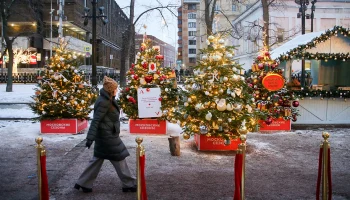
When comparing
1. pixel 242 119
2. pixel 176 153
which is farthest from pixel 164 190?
pixel 242 119

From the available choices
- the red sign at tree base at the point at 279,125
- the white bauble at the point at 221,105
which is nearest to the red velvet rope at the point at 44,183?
the white bauble at the point at 221,105

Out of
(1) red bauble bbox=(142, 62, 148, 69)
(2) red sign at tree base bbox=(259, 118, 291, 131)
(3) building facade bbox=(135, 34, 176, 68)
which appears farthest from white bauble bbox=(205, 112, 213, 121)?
(3) building facade bbox=(135, 34, 176, 68)

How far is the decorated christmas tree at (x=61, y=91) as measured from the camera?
12305 mm

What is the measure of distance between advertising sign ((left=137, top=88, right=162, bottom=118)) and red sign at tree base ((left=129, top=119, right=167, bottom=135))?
25cm

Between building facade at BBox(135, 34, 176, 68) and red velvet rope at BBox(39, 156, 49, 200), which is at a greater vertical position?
building facade at BBox(135, 34, 176, 68)

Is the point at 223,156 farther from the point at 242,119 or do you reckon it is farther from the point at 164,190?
the point at 164,190

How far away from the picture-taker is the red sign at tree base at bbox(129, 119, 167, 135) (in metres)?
12.6

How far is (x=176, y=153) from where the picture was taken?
9266 millimetres

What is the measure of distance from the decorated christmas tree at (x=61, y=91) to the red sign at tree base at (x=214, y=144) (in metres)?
4.70

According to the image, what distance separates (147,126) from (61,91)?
9.95 ft

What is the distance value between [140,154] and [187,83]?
18.5ft

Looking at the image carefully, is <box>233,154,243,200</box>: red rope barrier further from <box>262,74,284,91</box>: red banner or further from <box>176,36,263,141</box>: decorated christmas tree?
<box>262,74,284,91</box>: red banner

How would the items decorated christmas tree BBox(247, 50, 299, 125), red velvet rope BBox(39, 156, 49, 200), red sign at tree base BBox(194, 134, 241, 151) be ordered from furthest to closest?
decorated christmas tree BBox(247, 50, 299, 125) < red sign at tree base BBox(194, 134, 241, 151) < red velvet rope BBox(39, 156, 49, 200)

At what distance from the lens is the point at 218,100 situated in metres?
9.54
